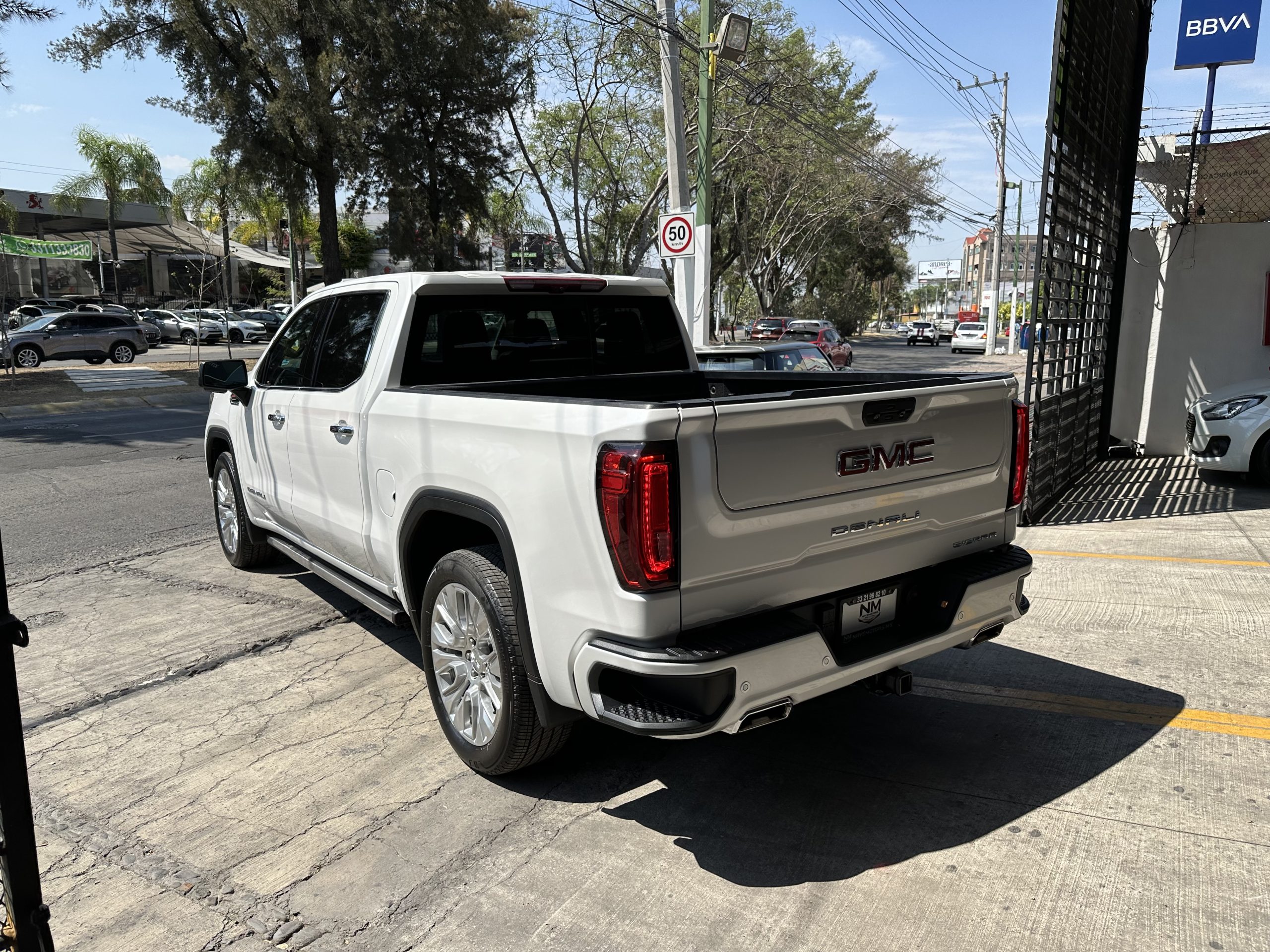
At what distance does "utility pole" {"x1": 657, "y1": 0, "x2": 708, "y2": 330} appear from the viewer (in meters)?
13.9

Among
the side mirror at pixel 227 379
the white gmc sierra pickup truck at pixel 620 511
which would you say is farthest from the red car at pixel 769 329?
the white gmc sierra pickup truck at pixel 620 511

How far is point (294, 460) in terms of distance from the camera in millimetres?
5285

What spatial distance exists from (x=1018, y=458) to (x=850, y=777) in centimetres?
152

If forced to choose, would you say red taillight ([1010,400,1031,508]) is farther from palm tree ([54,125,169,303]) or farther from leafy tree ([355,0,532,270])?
palm tree ([54,125,169,303])

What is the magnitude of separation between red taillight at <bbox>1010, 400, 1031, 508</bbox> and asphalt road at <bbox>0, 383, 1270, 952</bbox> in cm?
101

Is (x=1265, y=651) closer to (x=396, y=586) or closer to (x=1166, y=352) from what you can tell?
(x=396, y=586)

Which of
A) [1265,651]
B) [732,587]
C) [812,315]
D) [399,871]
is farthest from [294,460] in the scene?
[812,315]

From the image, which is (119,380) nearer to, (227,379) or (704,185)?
(704,185)

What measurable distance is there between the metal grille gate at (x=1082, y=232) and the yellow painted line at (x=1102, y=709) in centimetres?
376

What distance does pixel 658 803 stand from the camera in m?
3.59

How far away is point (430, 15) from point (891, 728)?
2565 cm

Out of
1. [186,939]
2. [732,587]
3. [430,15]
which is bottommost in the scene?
[186,939]

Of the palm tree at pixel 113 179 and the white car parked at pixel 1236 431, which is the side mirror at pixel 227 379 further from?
the palm tree at pixel 113 179

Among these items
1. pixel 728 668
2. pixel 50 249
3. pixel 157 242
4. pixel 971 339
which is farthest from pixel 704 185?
→ pixel 157 242
